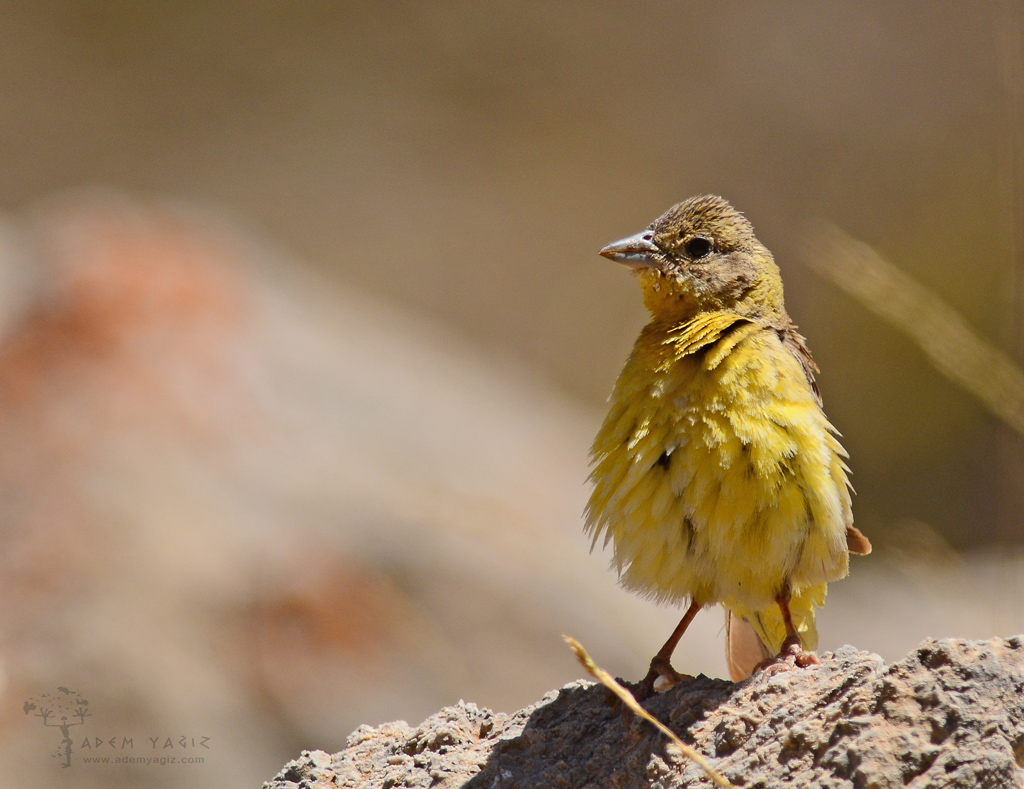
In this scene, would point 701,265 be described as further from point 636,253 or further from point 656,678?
point 656,678

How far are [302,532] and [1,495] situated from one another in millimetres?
1870

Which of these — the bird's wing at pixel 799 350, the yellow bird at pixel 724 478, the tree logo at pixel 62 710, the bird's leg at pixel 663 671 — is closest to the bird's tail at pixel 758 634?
the yellow bird at pixel 724 478

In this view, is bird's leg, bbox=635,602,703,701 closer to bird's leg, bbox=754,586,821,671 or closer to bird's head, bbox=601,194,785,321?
bird's leg, bbox=754,586,821,671

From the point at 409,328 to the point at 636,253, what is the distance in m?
7.86

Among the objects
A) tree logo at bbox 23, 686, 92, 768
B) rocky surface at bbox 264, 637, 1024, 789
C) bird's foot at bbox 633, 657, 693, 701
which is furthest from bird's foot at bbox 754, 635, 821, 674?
tree logo at bbox 23, 686, 92, 768

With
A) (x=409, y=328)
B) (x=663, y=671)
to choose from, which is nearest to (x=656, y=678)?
(x=663, y=671)

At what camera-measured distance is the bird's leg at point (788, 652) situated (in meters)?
3.34

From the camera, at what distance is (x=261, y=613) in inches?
270

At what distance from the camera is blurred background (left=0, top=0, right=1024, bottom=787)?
6551mm

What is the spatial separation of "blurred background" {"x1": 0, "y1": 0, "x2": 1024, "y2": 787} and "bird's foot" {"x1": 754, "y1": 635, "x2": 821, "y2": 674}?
135 cm

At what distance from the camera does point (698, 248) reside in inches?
165

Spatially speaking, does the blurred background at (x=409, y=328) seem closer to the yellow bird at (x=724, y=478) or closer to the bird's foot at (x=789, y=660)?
the yellow bird at (x=724, y=478)

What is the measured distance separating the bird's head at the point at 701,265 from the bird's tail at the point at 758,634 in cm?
106

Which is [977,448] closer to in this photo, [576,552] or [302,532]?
[576,552]
